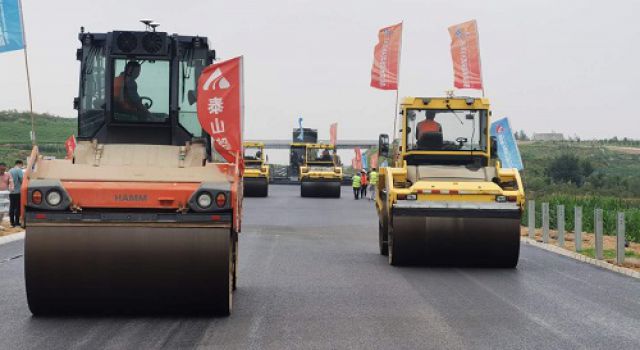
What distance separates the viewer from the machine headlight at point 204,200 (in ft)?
30.0

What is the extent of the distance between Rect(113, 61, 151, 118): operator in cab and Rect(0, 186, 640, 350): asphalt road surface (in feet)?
7.61

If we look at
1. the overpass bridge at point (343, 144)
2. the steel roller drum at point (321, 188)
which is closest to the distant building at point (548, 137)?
the overpass bridge at point (343, 144)

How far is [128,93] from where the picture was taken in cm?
1082

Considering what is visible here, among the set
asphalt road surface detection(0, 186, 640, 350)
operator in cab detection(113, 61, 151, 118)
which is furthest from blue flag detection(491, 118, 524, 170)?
operator in cab detection(113, 61, 151, 118)

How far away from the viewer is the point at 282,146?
124500 mm

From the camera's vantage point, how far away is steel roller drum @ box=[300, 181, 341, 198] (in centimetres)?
5156

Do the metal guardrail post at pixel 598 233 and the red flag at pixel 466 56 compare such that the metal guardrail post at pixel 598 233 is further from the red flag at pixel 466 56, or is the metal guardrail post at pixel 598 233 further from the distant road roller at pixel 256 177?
the distant road roller at pixel 256 177

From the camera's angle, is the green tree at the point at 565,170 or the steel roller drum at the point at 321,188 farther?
the green tree at the point at 565,170

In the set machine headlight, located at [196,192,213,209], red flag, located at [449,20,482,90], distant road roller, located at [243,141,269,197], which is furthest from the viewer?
distant road roller, located at [243,141,269,197]

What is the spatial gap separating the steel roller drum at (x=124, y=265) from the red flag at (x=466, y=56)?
23227 mm

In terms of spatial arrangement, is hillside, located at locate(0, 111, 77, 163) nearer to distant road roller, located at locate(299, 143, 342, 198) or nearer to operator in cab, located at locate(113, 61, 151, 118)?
distant road roller, located at locate(299, 143, 342, 198)

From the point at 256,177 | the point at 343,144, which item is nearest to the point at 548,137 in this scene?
the point at 343,144

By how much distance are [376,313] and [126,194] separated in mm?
2831

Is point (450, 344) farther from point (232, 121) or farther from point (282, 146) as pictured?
point (282, 146)
